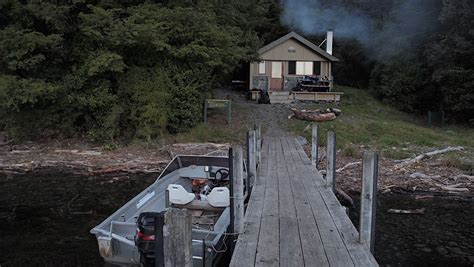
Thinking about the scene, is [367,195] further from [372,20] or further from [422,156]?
[372,20]

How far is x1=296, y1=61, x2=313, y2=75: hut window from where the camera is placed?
91.6 feet

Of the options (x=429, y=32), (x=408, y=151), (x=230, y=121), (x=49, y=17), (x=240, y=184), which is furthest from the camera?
(x=429, y=32)

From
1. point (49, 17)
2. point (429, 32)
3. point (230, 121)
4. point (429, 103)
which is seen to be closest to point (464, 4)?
point (429, 32)

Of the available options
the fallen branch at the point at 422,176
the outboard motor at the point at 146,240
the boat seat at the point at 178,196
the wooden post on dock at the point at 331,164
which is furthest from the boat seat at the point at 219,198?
the fallen branch at the point at 422,176

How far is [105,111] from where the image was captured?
675 inches

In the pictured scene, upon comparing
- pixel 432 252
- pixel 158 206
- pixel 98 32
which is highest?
pixel 98 32

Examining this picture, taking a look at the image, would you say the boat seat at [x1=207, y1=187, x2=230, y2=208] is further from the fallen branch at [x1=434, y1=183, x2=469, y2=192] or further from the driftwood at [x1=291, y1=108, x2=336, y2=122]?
the driftwood at [x1=291, y1=108, x2=336, y2=122]

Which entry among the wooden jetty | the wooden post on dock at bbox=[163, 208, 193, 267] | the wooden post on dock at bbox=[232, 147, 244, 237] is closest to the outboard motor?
the wooden post on dock at bbox=[232, 147, 244, 237]

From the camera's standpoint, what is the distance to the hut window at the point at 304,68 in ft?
91.6

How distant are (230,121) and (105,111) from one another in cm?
517

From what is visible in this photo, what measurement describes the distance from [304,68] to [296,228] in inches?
921

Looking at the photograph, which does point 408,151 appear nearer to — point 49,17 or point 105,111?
point 105,111

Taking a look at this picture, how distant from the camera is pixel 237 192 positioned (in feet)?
18.7

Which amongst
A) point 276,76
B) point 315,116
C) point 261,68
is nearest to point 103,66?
point 315,116
